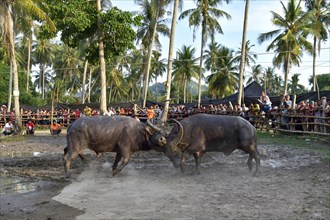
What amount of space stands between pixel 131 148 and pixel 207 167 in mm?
2028

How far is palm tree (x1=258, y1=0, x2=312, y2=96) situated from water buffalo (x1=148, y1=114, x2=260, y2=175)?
22.3 meters

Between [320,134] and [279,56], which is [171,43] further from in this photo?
[279,56]

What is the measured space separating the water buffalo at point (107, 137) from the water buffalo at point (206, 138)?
40 centimetres

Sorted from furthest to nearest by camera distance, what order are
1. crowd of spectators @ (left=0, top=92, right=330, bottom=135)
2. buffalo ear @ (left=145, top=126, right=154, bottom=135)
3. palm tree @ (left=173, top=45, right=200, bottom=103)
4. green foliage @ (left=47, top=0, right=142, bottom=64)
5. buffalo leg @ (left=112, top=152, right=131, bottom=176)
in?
palm tree @ (left=173, top=45, right=200, bottom=103) < green foliage @ (left=47, top=0, right=142, bottom=64) < crowd of spectators @ (left=0, top=92, right=330, bottom=135) < buffalo ear @ (left=145, top=126, right=154, bottom=135) < buffalo leg @ (left=112, top=152, right=131, bottom=176)

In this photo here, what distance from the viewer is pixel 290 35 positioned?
30266 millimetres

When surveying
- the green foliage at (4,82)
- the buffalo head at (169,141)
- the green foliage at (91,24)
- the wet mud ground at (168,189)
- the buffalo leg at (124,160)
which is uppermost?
the green foliage at (91,24)

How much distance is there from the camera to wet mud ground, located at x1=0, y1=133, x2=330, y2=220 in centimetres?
614

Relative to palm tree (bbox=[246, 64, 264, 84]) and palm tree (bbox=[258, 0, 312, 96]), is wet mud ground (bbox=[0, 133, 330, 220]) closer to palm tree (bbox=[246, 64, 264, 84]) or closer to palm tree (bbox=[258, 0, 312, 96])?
palm tree (bbox=[258, 0, 312, 96])

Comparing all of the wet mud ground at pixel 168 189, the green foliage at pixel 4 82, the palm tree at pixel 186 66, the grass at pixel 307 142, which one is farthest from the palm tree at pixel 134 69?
the wet mud ground at pixel 168 189

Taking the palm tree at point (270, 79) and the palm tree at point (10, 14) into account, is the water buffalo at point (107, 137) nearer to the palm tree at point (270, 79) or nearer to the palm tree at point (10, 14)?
the palm tree at point (10, 14)

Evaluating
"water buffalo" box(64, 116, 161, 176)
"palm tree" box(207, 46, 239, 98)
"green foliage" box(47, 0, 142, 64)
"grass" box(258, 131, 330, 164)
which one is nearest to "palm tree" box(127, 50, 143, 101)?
"palm tree" box(207, 46, 239, 98)

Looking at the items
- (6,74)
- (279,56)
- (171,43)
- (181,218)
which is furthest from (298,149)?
(6,74)

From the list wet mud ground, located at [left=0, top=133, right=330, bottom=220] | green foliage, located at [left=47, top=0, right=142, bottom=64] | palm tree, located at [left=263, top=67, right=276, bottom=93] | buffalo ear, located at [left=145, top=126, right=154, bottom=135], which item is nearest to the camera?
wet mud ground, located at [left=0, top=133, right=330, bottom=220]

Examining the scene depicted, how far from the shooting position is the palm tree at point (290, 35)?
3048cm
